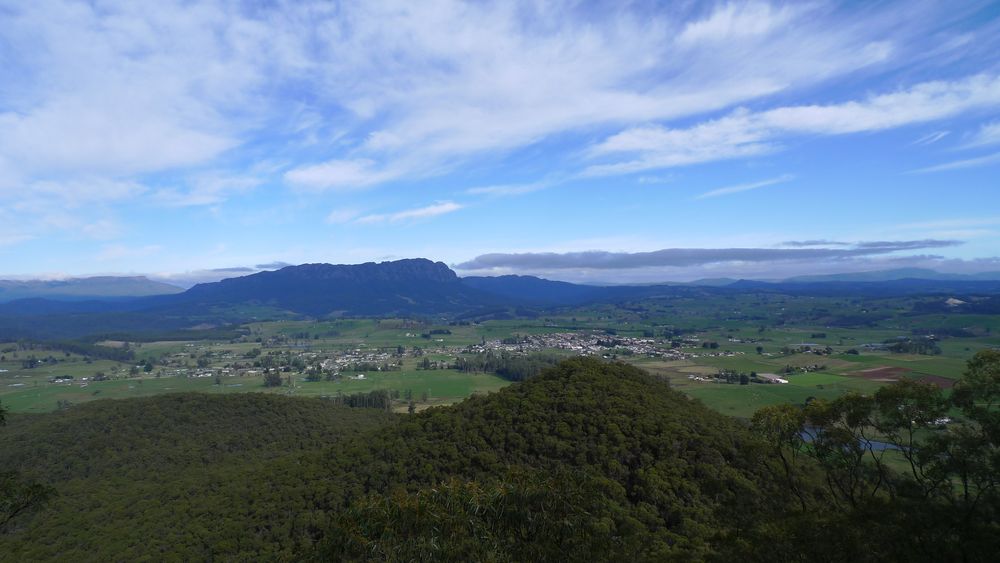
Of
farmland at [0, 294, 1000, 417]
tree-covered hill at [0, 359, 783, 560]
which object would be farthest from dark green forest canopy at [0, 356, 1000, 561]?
farmland at [0, 294, 1000, 417]

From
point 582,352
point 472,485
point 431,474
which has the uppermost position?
point 472,485

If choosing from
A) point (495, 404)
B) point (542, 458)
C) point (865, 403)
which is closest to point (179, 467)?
point (495, 404)

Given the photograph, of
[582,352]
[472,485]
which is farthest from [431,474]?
[582,352]

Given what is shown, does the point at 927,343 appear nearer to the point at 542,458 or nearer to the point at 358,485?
the point at 542,458

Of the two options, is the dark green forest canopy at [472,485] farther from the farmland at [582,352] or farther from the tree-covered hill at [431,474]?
the farmland at [582,352]

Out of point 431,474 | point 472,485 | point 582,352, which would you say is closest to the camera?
point 472,485

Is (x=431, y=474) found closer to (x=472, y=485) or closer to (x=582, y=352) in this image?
(x=472, y=485)

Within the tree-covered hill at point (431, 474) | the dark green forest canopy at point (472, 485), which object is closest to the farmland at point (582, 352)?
the dark green forest canopy at point (472, 485)

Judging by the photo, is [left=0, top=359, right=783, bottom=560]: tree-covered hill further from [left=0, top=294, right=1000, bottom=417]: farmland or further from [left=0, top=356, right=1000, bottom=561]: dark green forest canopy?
[left=0, top=294, right=1000, bottom=417]: farmland
